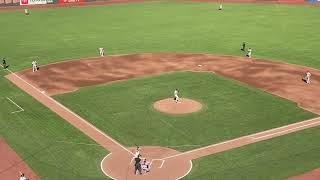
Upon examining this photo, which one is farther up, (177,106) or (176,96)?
(176,96)

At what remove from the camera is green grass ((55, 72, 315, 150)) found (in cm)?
3456

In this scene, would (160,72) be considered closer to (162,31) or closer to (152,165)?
(152,165)

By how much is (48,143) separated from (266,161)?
16.9m

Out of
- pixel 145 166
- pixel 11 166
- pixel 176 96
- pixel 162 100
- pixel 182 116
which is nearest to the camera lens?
pixel 145 166

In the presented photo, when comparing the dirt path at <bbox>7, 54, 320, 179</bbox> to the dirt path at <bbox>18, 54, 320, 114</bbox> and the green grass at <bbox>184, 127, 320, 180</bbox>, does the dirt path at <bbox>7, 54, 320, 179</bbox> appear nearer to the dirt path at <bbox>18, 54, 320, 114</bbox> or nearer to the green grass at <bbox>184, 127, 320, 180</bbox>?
the dirt path at <bbox>18, 54, 320, 114</bbox>

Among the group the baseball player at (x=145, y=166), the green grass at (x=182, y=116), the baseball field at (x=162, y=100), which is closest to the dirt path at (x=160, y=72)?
the baseball field at (x=162, y=100)

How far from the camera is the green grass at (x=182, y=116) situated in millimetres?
34562

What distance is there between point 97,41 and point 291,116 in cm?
4033

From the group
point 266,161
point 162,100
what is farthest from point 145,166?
point 162,100

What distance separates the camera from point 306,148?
31.2m

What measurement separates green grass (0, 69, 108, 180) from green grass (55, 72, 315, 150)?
2.63 meters

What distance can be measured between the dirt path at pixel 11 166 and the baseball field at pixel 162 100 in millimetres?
146

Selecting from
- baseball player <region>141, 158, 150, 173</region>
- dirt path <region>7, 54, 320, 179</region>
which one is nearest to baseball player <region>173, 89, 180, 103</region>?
dirt path <region>7, 54, 320, 179</region>

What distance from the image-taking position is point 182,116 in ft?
124
